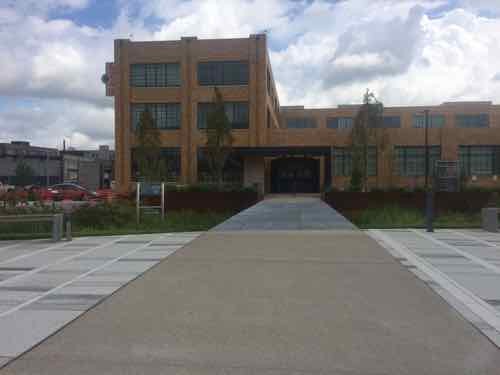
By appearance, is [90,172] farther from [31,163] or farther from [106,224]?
[106,224]

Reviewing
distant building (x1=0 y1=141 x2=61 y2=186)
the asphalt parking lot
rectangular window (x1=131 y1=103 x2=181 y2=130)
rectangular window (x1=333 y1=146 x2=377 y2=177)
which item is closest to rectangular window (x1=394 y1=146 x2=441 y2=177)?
rectangular window (x1=333 y1=146 x2=377 y2=177)

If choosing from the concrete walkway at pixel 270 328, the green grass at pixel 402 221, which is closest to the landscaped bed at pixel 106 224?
the green grass at pixel 402 221

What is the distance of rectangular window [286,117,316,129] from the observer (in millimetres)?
65625

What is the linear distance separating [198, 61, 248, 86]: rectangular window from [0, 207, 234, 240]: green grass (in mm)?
21222

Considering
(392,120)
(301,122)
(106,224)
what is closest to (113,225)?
(106,224)

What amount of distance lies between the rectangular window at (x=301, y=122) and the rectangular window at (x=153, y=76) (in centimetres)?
2778

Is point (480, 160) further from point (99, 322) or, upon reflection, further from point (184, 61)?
point (99, 322)

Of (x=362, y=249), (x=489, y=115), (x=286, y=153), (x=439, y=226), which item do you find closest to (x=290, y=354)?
(x=362, y=249)

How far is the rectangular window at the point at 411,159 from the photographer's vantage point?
3881 centimetres

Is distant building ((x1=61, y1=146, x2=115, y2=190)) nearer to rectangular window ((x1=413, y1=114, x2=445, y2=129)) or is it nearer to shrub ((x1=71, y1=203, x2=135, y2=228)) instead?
rectangular window ((x1=413, y1=114, x2=445, y2=129))

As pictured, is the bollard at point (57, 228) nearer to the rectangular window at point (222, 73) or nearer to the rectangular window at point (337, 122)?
the rectangular window at point (222, 73)

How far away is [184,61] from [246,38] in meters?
5.40

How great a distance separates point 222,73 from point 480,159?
21.8m

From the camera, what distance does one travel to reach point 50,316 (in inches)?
242
